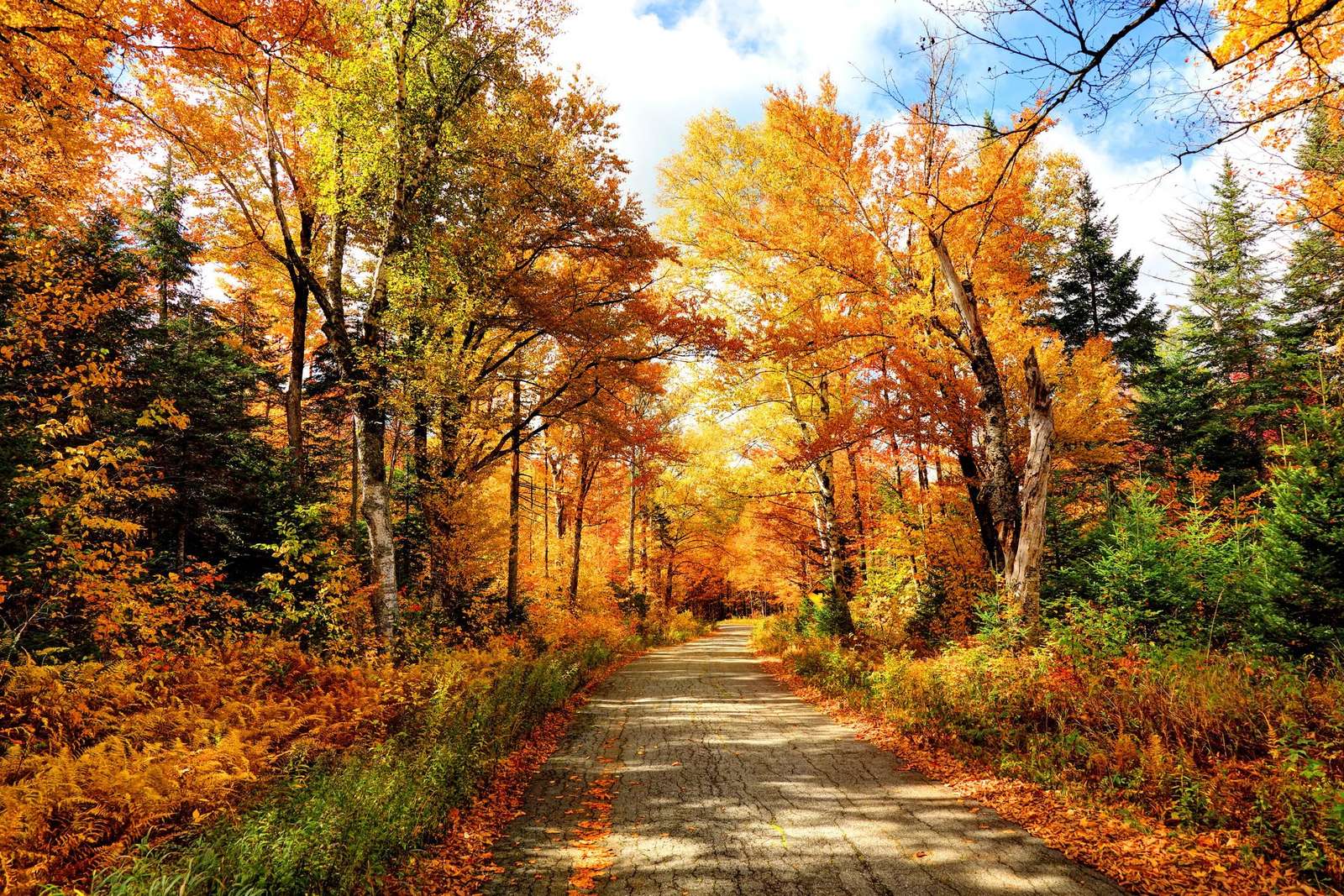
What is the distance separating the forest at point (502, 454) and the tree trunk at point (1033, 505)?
5 centimetres

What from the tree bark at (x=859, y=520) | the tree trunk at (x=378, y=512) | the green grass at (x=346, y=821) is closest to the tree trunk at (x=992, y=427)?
the tree bark at (x=859, y=520)

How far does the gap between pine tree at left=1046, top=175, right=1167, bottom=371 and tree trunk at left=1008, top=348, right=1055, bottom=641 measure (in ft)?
63.0

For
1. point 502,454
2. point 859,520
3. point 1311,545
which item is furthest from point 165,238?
point 1311,545

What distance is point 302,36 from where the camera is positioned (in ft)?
20.4

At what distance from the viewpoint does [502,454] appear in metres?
13.4

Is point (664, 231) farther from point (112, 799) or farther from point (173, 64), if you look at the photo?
point (112, 799)

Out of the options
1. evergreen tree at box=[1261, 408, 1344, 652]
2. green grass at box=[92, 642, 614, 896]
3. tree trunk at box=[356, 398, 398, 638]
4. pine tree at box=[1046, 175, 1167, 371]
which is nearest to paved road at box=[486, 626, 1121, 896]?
green grass at box=[92, 642, 614, 896]

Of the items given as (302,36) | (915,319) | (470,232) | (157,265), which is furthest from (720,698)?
(157,265)

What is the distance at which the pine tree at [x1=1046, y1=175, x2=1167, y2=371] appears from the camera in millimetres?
23688

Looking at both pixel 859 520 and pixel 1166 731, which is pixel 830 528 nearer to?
pixel 859 520

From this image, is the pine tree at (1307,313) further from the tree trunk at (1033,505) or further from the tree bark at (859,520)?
the tree bark at (859,520)

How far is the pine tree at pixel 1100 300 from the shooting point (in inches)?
933

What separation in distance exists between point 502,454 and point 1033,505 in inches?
421

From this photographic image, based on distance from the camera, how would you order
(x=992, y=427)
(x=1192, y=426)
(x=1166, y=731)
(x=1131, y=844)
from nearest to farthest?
(x=1131, y=844) < (x=1166, y=731) < (x=992, y=427) < (x=1192, y=426)
